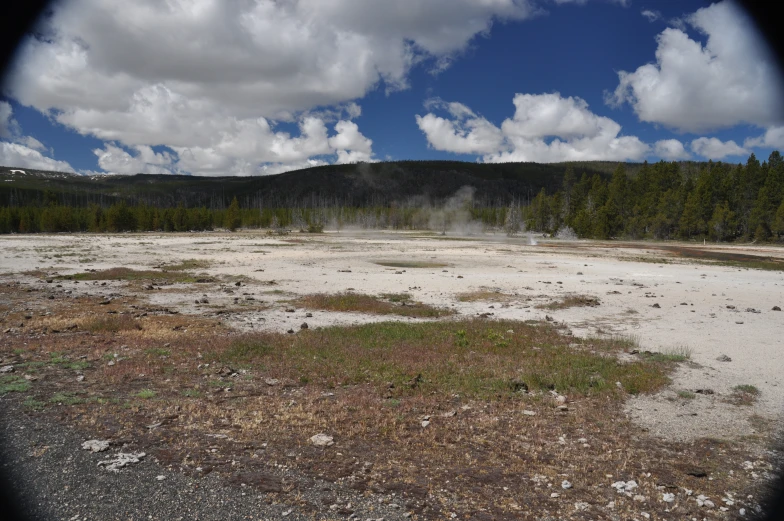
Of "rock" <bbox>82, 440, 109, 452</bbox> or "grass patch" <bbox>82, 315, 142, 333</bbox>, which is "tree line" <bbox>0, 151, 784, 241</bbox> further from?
"rock" <bbox>82, 440, 109, 452</bbox>

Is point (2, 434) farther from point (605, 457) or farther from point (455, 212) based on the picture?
point (455, 212)

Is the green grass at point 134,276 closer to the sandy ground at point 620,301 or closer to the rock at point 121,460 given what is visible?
the sandy ground at point 620,301

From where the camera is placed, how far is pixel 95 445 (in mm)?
6547

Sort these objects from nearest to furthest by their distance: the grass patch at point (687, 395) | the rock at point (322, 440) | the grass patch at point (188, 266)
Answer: the rock at point (322, 440) < the grass patch at point (687, 395) < the grass patch at point (188, 266)

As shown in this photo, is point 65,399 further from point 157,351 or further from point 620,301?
point 620,301

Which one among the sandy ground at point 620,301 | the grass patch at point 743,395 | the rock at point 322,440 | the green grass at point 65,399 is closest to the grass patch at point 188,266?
the sandy ground at point 620,301

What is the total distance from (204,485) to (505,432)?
506 centimetres

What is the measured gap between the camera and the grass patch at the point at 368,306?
19953 mm

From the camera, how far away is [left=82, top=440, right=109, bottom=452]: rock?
6.44m

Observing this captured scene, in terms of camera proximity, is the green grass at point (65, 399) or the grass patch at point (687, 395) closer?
the green grass at point (65, 399)

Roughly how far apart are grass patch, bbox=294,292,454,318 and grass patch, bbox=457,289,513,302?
3356 mm

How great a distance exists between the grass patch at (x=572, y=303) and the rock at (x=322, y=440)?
1695 centimetres

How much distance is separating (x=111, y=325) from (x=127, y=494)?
11.5 metres

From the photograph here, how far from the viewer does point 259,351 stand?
12555 millimetres
